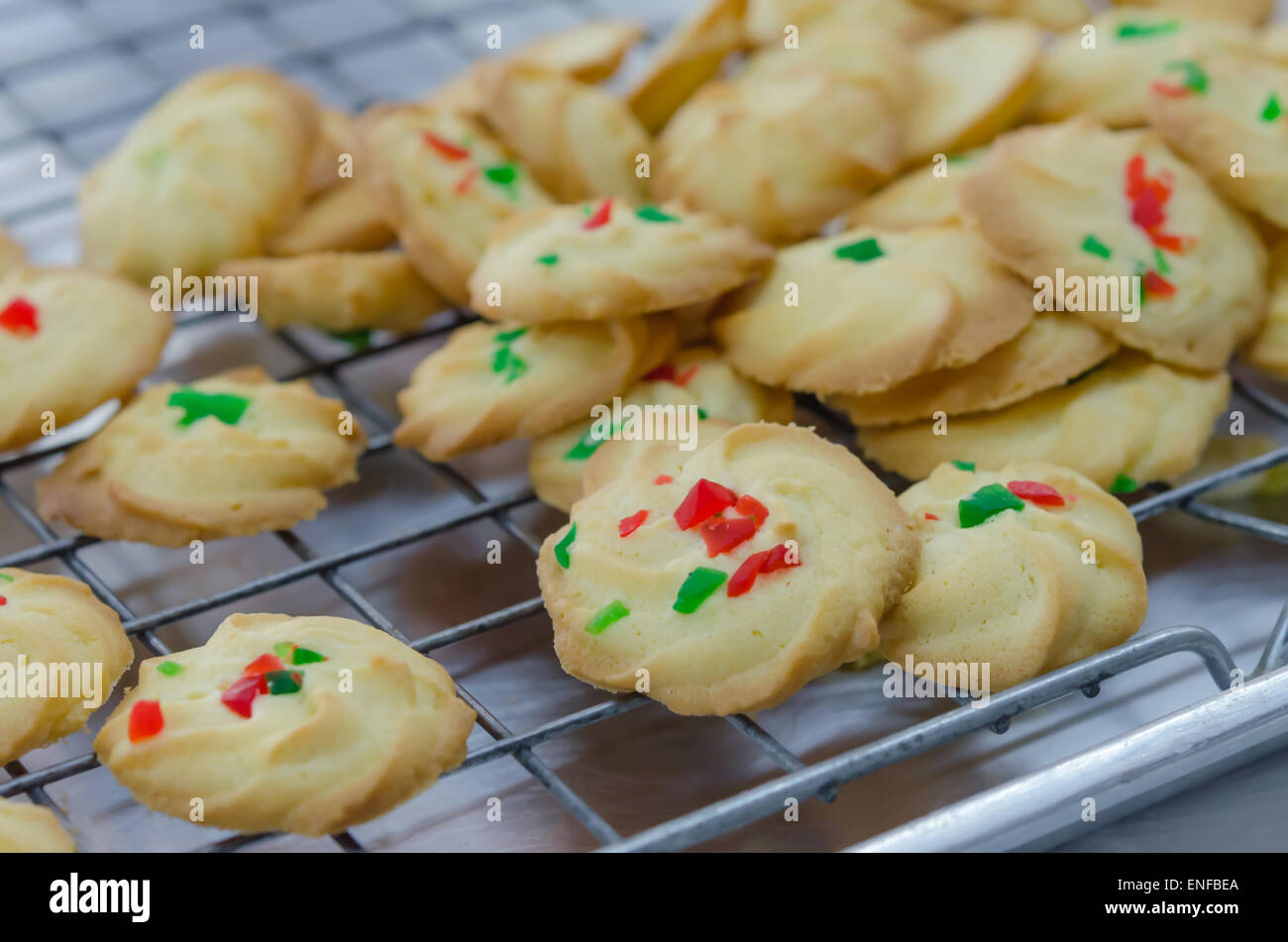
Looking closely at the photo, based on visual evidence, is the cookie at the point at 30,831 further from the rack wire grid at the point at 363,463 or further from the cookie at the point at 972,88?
the cookie at the point at 972,88

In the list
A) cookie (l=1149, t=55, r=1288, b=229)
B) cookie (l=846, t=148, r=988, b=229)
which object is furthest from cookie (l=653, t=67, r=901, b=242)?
cookie (l=1149, t=55, r=1288, b=229)

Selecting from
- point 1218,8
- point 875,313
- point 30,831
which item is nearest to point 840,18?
point 1218,8

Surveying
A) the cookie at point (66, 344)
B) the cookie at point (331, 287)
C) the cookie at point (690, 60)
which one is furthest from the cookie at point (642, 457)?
the cookie at point (690, 60)
